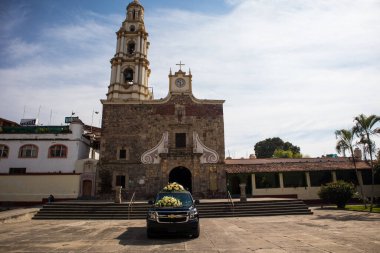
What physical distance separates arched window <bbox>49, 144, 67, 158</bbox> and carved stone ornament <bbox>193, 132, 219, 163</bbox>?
13770 mm

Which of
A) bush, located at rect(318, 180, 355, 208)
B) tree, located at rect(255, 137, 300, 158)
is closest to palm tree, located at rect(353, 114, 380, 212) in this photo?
bush, located at rect(318, 180, 355, 208)

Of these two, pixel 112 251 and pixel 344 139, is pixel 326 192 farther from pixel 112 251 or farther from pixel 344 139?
pixel 112 251

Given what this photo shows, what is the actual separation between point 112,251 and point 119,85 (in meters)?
24.9

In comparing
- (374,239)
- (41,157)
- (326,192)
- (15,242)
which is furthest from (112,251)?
(41,157)

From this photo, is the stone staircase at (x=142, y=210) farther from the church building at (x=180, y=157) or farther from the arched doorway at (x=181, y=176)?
the arched doorway at (x=181, y=176)

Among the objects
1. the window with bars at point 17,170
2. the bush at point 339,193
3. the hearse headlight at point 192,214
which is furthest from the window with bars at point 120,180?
the bush at point 339,193

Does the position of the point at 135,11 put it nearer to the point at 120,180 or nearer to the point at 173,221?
the point at 120,180

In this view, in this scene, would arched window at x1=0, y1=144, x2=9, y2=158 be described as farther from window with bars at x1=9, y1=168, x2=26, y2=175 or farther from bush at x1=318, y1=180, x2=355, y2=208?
bush at x1=318, y1=180, x2=355, y2=208

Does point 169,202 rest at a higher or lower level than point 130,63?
lower

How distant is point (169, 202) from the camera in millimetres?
10289

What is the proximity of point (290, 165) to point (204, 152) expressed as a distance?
33.7 feet

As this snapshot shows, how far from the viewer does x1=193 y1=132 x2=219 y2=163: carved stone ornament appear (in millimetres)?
26297

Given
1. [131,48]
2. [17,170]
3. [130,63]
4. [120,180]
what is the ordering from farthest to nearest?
[131,48] → [130,63] → [17,170] → [120,180]

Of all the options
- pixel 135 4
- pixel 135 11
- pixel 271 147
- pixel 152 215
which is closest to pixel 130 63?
pixel 135 11
